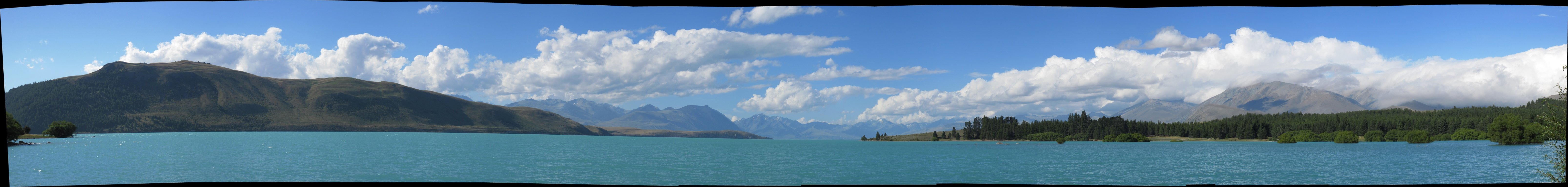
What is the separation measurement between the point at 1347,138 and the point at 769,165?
5743 inches

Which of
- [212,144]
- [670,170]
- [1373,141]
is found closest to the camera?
[670,170]

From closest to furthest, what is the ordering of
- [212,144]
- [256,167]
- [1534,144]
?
[256,167]
[1534,144]
[212,144]

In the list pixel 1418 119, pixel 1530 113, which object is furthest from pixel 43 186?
pixel 1530 113

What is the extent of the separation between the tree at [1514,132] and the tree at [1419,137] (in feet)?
79.4

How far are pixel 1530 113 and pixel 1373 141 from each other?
40017 millimetres

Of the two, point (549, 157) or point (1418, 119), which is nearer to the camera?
point (549, 157)

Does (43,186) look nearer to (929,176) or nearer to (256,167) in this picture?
(256,167)

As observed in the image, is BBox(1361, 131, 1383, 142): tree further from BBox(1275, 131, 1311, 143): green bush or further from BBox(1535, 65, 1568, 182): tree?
BBox(1535, 65, 1568, 182): tree

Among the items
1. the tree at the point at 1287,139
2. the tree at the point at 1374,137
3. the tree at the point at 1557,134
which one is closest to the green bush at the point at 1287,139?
the tree at the point at 1287,139

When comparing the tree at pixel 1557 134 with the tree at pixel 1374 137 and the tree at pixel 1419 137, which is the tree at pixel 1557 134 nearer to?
the tree at pixel 1419 137

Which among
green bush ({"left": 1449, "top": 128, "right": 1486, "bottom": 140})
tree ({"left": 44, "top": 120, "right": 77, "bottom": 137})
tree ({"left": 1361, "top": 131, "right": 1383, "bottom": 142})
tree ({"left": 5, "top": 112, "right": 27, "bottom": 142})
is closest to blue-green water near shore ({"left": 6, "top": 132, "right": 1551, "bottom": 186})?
tree ({"left": 44, "top": 120, "right": 77, "bottom": 137})

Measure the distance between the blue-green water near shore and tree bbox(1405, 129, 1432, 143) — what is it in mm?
14141

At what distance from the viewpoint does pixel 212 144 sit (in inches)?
5817

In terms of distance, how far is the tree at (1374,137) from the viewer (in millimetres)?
177000
